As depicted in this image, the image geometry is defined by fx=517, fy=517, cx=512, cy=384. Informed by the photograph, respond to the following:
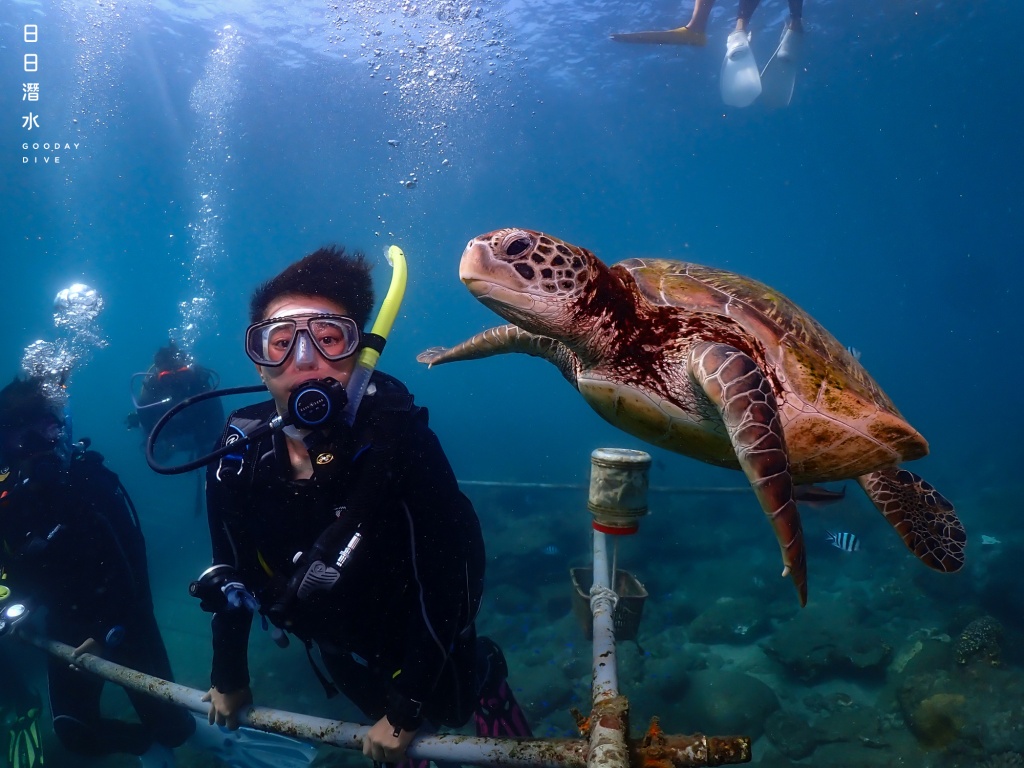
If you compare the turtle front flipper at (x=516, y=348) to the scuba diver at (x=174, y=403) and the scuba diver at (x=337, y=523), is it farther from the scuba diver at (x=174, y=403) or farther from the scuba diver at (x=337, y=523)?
the scuba diver at (x=174, y=403)

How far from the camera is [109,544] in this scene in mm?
4328

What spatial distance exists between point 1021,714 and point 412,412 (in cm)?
713

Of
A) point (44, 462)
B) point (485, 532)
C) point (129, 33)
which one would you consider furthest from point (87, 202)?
point (44, 462)

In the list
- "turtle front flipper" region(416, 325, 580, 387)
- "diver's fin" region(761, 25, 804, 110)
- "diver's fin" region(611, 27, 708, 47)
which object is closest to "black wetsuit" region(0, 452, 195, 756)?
"turtle front flipper" region(416, 325, 580, 387)

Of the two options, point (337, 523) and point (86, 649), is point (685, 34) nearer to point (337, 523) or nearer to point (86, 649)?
point (337, 523)

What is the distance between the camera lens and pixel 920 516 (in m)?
3.23

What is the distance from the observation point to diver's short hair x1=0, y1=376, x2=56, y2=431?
431 centimetres

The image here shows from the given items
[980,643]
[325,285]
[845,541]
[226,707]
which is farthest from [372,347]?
[980,643]

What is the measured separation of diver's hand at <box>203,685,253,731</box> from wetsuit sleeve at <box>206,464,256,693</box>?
26 millimetres

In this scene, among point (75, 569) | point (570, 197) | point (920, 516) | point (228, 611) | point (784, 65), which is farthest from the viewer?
point (570, 197)

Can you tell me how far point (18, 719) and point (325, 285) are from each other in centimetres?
519

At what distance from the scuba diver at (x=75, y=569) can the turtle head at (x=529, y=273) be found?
402 cm

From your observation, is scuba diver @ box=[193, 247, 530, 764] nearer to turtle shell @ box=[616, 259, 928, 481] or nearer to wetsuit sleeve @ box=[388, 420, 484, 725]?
wetsuit sleeve @ box=[388, 420, 484, 725]

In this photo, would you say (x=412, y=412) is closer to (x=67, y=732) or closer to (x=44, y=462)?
(x=44, y=462)
